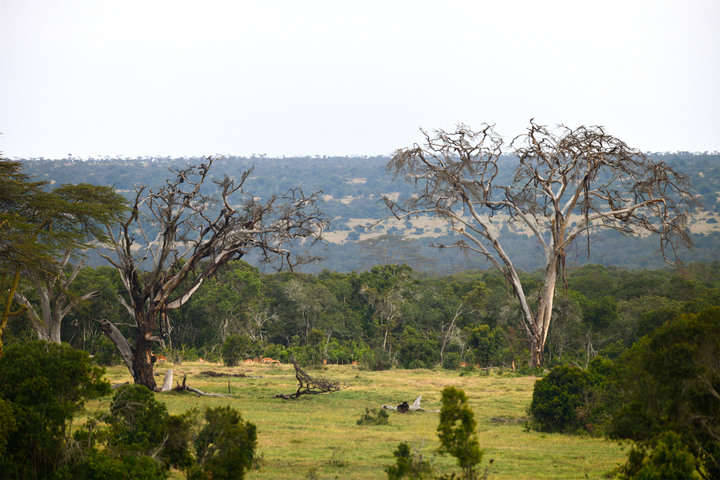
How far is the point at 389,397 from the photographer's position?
1839cm

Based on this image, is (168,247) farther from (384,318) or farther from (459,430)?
(384,318)

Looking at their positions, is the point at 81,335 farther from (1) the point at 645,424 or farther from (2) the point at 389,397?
(1) the point at 645,424

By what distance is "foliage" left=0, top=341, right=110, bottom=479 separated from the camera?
7590 mm

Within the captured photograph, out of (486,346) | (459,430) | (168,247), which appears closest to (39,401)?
(459,430)

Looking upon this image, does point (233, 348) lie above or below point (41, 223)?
below

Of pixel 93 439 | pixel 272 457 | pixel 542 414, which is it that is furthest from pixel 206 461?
pixel 542 414

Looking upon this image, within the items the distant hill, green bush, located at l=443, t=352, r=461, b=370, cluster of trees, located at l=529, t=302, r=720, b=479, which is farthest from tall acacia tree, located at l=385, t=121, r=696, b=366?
the distant hill

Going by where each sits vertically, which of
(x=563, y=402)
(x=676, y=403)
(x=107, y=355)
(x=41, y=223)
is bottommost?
(x=107, y=355)

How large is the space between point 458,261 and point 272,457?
96376 millimetres

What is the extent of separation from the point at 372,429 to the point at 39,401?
7.04 meters

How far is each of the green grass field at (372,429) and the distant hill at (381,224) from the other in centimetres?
1762

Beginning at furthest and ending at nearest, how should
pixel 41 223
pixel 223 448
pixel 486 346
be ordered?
pixel 486 346
pixel 41 223
pixel 223 448

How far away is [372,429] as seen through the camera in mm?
13203

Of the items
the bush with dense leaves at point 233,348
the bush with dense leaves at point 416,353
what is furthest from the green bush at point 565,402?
the bush with dense leaves at point 416,353
